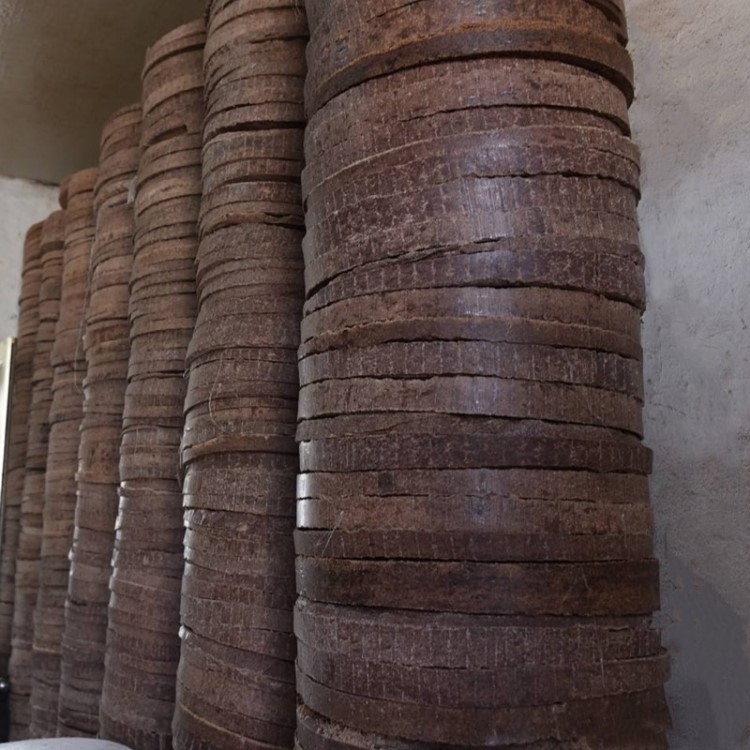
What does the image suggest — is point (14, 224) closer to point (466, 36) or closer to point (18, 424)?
point (18, 424)

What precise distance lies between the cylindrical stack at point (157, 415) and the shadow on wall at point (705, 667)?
149cm

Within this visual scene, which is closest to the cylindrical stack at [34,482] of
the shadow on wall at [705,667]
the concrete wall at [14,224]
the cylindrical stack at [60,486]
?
the cylindrical stack at [60,486]

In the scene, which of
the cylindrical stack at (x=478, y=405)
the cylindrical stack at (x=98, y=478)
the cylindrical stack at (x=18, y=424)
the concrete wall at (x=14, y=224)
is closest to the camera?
the cylindrical stack at (x=478, y=405)

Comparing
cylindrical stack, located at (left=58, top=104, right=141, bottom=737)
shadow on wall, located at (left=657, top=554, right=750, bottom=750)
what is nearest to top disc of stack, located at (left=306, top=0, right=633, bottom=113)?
shadow on wall, located at (left=657, top=554, right=750, bottom=750)

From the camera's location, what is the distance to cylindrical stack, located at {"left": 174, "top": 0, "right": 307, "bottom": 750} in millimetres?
2180

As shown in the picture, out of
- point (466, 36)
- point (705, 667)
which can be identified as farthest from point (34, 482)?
point (466, 36)

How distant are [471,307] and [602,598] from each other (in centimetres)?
62

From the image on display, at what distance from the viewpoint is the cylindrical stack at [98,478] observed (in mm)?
3365

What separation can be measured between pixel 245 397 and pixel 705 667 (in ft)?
4.49

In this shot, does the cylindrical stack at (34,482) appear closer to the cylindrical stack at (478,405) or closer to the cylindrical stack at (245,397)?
the cylindrical stack at (245,397)

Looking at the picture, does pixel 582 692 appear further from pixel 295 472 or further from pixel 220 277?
pixel 220 277

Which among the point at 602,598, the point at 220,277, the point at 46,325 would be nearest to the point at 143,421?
the point at 220,277

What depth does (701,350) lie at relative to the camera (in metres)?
2.31

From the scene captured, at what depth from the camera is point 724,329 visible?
7.43 ft
